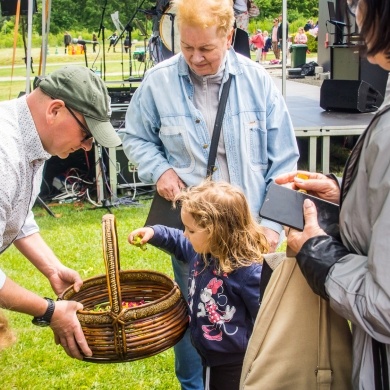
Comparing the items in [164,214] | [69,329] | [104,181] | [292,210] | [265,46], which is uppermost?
[265,46]

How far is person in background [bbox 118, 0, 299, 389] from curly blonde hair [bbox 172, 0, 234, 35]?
3 centimetres

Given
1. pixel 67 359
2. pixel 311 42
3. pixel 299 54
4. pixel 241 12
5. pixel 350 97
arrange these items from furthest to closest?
pixel 311 42, pixel 299 54, pixel 350 97, pixel 241 12, pixel 67 359

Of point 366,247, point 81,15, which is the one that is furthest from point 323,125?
point 81,15

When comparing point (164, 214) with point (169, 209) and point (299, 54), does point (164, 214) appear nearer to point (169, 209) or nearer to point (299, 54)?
point (169, 209)

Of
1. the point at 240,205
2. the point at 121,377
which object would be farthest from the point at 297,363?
the point at 121,377

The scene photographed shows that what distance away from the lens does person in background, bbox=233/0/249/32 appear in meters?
7.63

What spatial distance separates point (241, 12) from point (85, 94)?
584 cm

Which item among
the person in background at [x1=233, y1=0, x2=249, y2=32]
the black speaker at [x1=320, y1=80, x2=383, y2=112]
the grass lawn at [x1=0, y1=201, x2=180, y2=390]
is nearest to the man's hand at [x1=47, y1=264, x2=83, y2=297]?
the grass lawn at [x1=0, y1=201, x2=180, y2=390]

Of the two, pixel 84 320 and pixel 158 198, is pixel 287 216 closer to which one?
pixel 84 320

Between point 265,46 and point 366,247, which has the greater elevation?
point 265,46

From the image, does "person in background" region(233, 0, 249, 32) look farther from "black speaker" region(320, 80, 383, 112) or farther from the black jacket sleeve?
the black jacket sleeve

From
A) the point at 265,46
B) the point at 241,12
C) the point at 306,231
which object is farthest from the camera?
the point at 265,46

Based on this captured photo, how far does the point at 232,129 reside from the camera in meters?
2.60

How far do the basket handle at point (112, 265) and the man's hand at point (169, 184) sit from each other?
446 mm
